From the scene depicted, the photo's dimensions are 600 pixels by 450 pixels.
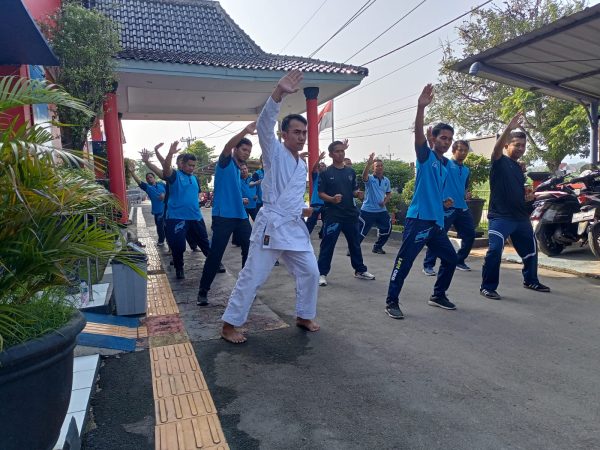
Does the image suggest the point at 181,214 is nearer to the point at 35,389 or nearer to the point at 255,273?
the point at 255,273

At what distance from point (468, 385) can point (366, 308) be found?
195cm

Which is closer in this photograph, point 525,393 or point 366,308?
point 525,393

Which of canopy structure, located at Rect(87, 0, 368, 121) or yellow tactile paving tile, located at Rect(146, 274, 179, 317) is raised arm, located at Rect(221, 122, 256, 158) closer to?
yellow tactile paving tile, located at Rect(146, 274, 179, 317)

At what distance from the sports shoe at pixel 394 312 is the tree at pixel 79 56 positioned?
5.30 meters

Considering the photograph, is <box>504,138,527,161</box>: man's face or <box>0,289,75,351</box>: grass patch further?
<box>504,138,527,161</box>: man's face

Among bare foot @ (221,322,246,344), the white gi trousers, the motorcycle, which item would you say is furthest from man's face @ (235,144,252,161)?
the motorcycle

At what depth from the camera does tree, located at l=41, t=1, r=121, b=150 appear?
735 cm

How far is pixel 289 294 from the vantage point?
563cm

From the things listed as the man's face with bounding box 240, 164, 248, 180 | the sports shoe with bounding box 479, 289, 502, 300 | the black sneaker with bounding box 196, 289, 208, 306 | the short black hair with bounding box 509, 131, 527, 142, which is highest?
the short black hair with bounding box 509, 131, 527, 142

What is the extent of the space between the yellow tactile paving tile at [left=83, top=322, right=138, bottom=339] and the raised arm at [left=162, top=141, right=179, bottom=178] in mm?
2490

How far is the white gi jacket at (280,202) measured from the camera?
3777 mm

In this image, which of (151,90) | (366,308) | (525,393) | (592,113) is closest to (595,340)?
(525,393)

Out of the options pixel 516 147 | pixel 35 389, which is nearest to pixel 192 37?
pixel 516 147

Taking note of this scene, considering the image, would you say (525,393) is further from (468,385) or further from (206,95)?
(206,95)
